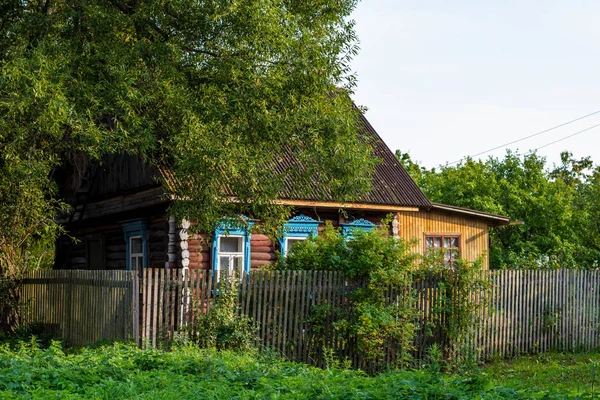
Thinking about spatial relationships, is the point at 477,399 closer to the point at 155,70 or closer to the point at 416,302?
the point at 416,302

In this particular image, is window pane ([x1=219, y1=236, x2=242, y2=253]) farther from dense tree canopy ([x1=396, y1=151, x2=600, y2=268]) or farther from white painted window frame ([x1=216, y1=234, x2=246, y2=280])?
dense tree canopy ([x1=396, y1=151, x2=600, y2=268])

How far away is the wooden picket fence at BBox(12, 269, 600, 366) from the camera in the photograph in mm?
12664

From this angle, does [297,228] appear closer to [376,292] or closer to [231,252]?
[231,252]

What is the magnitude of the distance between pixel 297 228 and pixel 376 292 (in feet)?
22.4

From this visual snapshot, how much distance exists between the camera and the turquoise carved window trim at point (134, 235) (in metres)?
19.8

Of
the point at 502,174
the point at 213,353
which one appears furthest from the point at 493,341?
the point at 502,174

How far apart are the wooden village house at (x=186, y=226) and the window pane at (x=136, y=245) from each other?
26mm

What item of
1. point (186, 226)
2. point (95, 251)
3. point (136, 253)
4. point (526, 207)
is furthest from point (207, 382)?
point (526, 207)

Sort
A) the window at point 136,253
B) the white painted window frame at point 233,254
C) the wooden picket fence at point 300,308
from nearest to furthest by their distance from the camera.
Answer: the wooden picket fence at point 300,308
the white painted window frame at point 233,254
the window at point 136,253

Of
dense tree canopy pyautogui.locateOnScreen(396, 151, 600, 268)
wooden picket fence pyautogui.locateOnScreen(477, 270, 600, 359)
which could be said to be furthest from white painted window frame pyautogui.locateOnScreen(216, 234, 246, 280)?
dense tree canopy pyautogui.locateOnScreen(396, 151, 600, 268)

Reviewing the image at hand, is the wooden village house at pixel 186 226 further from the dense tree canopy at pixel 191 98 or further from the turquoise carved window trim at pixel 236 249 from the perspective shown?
the dense tree canopy at pixel 191 98

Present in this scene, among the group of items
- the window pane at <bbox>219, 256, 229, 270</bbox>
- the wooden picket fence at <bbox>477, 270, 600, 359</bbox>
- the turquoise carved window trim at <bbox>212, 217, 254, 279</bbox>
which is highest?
the turquoise carved window trim at <bbox>212, 217, 254, 279</bbox>

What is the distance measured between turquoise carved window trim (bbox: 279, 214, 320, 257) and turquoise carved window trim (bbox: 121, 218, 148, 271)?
3439 mm

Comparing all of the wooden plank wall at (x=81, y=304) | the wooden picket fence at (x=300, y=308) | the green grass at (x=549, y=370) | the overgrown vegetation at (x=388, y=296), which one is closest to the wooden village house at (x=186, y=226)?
the wooden plank wall at (x=81, y=304)
